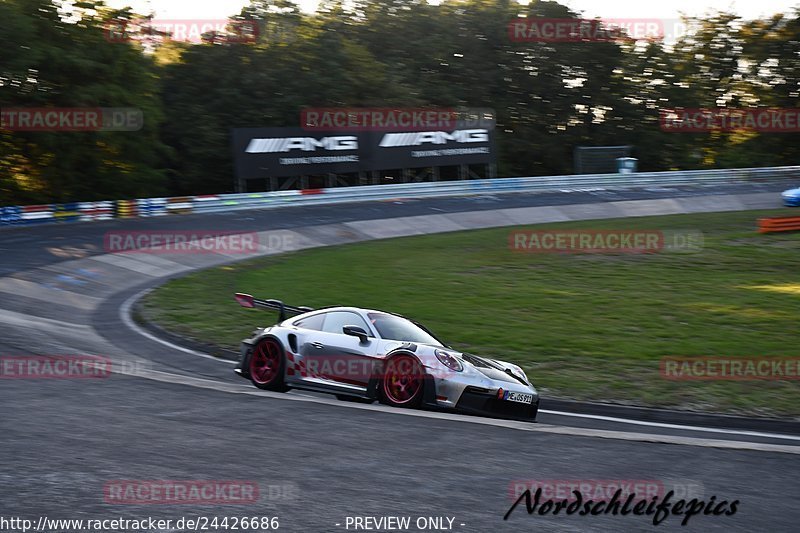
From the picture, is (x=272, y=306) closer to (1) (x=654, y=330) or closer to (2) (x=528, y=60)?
(1) (x=654, y=330)

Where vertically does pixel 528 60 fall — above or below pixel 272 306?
above

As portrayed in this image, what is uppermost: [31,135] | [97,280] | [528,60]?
[528,60]

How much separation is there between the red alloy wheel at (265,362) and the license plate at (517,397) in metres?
2.94

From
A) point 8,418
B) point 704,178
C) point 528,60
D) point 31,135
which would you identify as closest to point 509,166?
point 528,60

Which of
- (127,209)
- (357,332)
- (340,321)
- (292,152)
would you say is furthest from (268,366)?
(292,152)

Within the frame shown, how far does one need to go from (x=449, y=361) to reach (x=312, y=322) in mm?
2021

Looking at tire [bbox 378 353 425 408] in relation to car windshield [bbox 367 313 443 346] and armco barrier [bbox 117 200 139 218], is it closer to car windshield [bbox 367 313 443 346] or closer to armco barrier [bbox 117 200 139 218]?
car windshield [bbox 367 313 443 346]

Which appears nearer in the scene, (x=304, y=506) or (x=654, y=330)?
(x=304, y=506)

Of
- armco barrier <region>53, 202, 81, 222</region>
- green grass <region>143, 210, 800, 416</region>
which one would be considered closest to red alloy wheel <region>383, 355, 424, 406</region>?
green grass <region>143, 210, 800, 416</region>

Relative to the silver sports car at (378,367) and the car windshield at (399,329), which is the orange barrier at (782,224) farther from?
the car windshield at (399,329)

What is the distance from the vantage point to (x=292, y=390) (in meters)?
11.4

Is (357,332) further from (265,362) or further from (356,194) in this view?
(356,194)

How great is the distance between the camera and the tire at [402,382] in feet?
32.1

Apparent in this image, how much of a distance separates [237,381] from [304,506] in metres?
6.34
